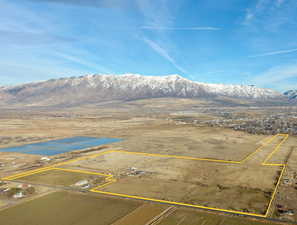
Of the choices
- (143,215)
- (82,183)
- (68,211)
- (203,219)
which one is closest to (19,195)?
(82,183)

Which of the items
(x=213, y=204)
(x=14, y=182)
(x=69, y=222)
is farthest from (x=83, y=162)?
(x=213, y=204)

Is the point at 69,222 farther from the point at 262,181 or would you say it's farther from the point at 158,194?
the point at 262,181

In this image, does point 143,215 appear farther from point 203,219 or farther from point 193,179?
point 193,179

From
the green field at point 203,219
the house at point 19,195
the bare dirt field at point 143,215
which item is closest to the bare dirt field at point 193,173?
the green field at point 203,219

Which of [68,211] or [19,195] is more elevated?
[19,195]

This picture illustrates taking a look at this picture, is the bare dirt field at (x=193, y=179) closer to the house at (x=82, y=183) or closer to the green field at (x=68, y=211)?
the house at (x=82, y=183)

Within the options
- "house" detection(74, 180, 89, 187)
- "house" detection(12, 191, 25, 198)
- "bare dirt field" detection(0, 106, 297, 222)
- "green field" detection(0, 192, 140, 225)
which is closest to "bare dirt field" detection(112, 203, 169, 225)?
"green field" detection(0, 192, 140, 225)

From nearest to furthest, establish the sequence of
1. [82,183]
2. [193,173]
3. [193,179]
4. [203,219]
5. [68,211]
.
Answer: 1. [203,219]
2. [68,211]
3. [82,183]
4. [193,179]
5. [193,173]
